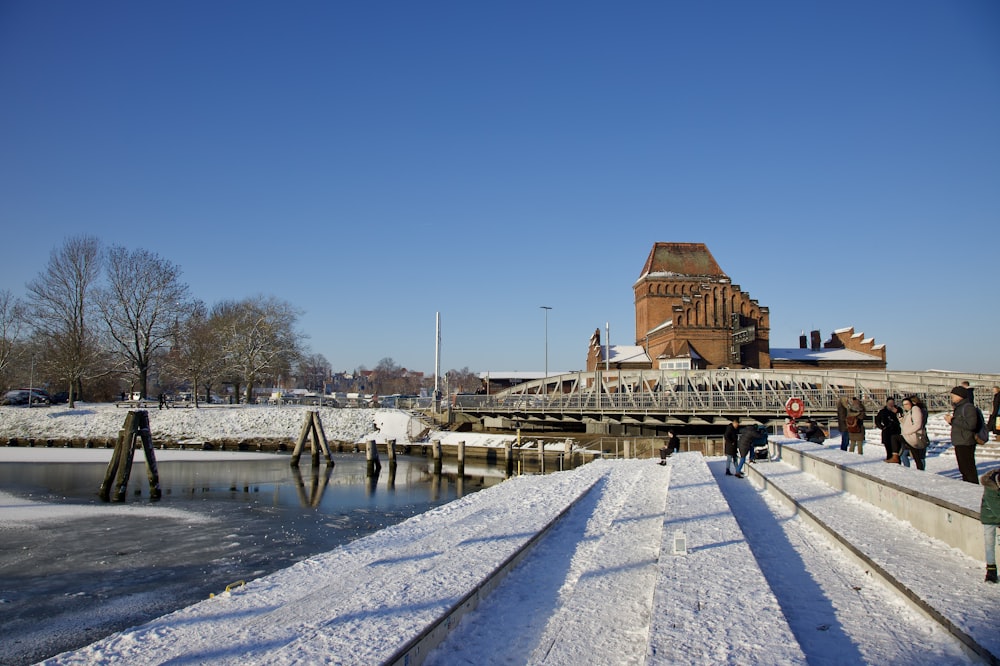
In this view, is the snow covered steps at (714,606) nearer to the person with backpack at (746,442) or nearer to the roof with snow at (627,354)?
the person with backpack at (746,442)

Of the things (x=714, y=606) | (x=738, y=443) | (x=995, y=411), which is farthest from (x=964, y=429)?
(x=738, y=443)

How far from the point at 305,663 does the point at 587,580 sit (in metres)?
4.12

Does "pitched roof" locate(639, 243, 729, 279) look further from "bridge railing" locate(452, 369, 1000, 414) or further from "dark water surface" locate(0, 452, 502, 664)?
"dark water surface" locate(0, 452, 502, 664)

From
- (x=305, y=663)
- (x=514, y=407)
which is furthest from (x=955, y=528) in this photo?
(x=514, y=407)

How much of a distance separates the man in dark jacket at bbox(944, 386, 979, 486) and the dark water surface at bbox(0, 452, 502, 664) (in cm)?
1230

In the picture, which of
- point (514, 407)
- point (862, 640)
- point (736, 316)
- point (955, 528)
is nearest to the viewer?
point (862, 640)

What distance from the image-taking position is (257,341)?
221ft

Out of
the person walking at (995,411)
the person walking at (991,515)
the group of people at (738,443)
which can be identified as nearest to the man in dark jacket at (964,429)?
the person walking at (991,515)

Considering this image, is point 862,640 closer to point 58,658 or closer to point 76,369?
point 58,658

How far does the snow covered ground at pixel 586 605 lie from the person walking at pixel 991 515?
227mm

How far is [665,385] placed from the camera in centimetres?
4519

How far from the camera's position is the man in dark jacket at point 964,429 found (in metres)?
10.4

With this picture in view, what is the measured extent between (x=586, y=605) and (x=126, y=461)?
2221 centimetres

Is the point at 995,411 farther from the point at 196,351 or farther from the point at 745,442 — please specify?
the point at 196,351
